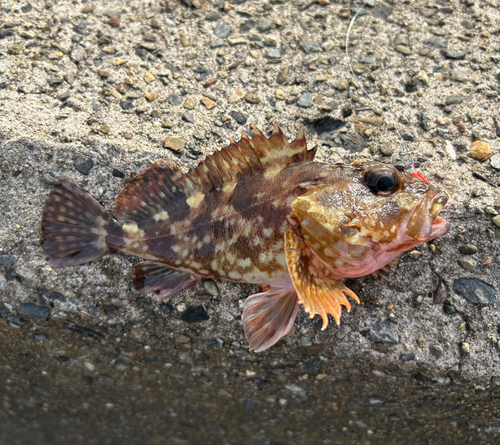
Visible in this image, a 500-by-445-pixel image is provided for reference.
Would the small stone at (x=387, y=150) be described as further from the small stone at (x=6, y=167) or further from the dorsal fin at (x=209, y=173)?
the small stone at (x=6, y=167)

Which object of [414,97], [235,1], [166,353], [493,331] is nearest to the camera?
[493,331]

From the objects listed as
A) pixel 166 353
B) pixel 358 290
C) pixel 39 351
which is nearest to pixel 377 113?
pixel 358 290

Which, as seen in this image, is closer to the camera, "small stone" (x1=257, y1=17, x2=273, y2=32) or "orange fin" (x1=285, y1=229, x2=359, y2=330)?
"orange fin" (x1=285, y1=229, x2=359, y2=330)

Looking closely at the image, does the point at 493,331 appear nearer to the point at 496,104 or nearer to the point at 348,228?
the point at 348,228

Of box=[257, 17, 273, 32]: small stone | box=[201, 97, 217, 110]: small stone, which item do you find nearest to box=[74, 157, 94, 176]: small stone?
box=[201, 97, 217, 110]: small stone

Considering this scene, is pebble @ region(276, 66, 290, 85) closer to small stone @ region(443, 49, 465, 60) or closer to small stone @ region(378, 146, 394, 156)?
small stone @ region(378, 146, 394, 156)

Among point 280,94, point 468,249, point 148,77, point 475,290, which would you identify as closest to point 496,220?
point 468,249

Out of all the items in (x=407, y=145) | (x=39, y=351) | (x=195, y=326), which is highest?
(x=407, y=145)
